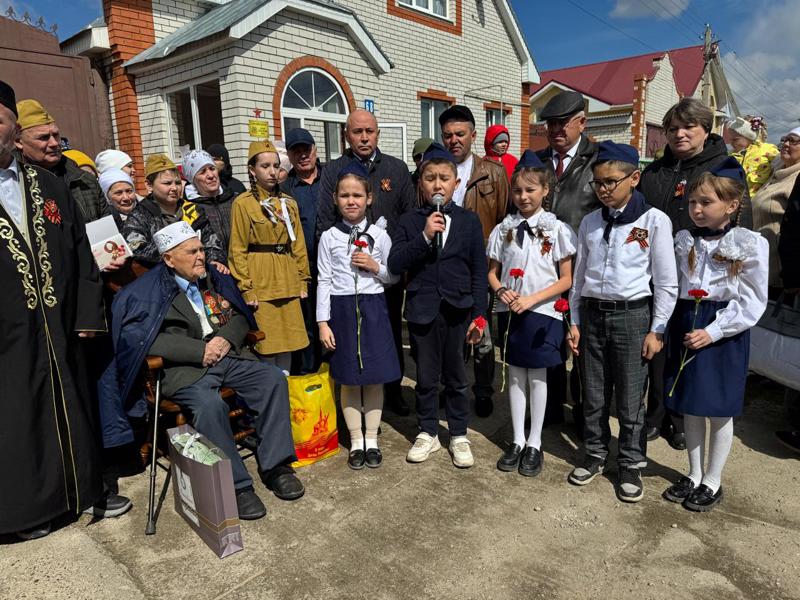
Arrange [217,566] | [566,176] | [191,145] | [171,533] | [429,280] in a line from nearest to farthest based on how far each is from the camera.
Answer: [217,566] < [171,533] < [429,280] < [566,176] < [191,145]

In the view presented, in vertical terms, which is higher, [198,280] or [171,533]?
[198,280]

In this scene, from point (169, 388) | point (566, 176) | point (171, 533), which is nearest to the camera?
point (171, 533)

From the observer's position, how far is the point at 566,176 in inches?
135

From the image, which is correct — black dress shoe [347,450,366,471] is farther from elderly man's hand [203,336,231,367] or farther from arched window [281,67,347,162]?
arched window [281,67,347,162]

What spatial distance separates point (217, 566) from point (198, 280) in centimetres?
162

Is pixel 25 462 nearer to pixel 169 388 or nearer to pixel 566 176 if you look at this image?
pixel 169 388

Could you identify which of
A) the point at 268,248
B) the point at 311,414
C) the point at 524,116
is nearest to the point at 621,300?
the point at 311,414

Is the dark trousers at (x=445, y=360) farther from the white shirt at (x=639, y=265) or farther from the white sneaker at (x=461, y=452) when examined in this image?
the white shirt at (x=639, y=265)

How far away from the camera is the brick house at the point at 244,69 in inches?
289

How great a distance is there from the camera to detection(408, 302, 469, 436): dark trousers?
3.26 metres

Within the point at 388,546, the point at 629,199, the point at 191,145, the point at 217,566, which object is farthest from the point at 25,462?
the point at 191,145

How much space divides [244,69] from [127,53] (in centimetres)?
220

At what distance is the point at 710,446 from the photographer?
280cm

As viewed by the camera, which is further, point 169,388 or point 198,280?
point 198,280
